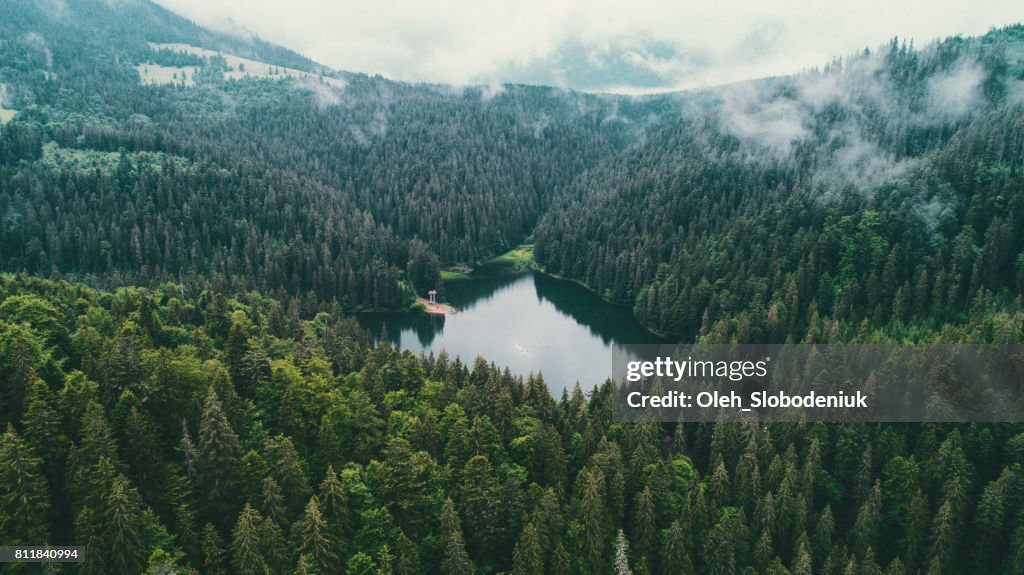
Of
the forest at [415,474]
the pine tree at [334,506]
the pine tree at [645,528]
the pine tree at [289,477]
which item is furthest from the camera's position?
the pine tree at [645,528]

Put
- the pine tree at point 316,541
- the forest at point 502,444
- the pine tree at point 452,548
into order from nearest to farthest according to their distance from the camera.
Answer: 1. the pine tree at point 316,541
2. the forest at point 502,444
3. the pine tree at point 452,548

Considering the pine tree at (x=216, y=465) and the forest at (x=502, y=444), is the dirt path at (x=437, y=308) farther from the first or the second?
the pine tree at (x=216, y=465)

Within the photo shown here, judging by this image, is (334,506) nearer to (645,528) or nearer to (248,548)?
(248,548)

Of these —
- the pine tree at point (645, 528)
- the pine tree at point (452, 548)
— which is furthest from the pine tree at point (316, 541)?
the pine tree at point (645, 528)

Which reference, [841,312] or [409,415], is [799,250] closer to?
[841,312]

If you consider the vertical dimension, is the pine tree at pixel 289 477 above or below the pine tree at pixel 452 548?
above

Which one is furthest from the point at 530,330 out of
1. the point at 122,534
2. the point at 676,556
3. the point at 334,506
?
the point at 122,534
